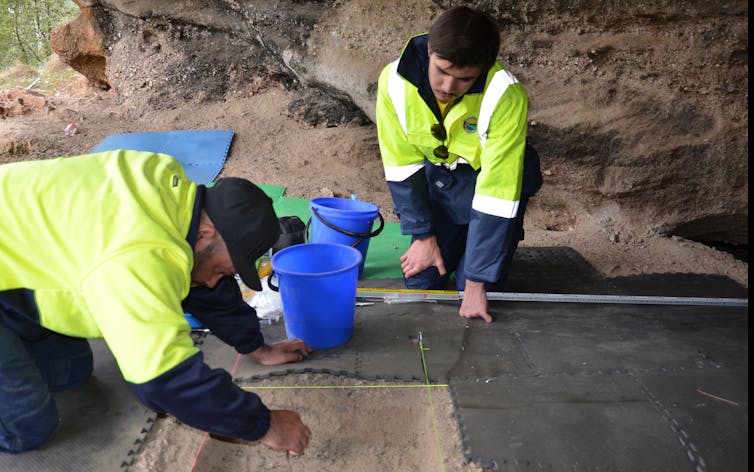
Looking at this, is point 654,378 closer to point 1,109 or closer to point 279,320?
point 279,320

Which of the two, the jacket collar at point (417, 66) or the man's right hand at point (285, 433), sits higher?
the jacket collar at point (417, 66)

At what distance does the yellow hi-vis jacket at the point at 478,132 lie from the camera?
2.30 metres

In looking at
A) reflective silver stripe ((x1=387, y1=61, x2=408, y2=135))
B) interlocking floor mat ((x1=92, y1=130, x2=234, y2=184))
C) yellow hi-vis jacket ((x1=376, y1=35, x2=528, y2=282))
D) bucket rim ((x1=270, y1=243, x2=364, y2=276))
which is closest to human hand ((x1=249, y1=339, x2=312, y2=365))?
bucket rim ((x1=270, y1=243, x2=364, y2=276))

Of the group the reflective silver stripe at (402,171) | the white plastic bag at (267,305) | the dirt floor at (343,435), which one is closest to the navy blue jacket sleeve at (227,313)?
the dirt floor at (343,435)

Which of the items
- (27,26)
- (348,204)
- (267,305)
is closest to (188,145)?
(348,204)

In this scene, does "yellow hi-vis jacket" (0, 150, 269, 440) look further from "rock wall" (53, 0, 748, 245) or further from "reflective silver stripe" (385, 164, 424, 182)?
"rock wall" (53, 0, 748, 245)

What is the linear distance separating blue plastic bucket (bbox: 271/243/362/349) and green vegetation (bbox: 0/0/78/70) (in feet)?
41.2

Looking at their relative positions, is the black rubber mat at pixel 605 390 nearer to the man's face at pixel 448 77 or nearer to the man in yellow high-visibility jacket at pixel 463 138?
the man in yellow high-visibility jacket at pixel 463 138

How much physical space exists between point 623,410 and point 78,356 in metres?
1.96

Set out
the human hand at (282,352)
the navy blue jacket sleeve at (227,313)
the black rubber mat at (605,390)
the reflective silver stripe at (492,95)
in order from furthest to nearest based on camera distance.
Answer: the reflective silver stripe at (492,95) < the human hand at (282,352) < the navy blue jacket sleeve at (227,313) < the black rubber mat at (605,390)

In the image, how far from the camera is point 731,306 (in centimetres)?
286

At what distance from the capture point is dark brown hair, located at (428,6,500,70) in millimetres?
2018

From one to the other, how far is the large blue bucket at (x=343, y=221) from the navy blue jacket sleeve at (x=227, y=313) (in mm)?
836

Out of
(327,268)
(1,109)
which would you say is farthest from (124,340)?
(1,109)
